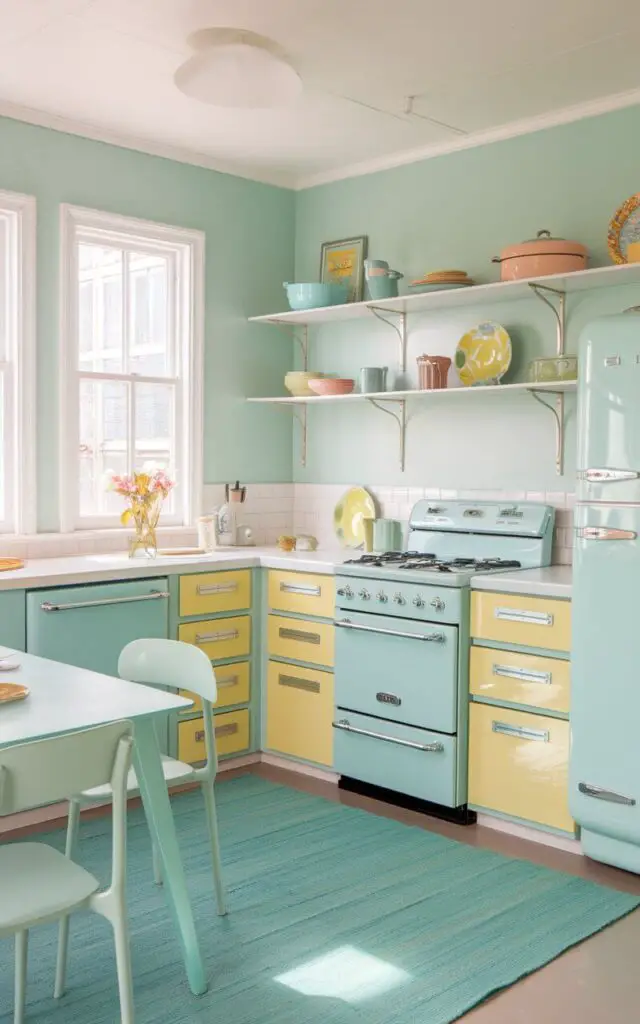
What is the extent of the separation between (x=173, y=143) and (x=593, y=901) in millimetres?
3625

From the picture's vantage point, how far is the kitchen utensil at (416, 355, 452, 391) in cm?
444

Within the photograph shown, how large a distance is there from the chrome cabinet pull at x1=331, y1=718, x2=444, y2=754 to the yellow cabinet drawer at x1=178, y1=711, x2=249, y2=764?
0.48m

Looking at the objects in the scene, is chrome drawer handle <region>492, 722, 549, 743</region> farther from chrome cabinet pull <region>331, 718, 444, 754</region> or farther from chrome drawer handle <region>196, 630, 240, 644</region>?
chrome drawer handle <region>196, 630, 240, 644</region>

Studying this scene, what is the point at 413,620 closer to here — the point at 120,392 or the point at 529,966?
the point at 529,966

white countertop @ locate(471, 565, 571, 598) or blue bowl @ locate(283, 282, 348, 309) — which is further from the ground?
blue bowl @ locate(283, 282, 348, 309)

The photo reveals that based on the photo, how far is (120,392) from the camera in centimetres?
477

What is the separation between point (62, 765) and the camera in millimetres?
1883

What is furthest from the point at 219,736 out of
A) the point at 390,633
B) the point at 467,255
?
the point at 467,255

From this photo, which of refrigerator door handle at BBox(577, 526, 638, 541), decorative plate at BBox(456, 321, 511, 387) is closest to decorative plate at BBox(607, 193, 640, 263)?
decorative plate at BBox(456, 321, 511, 387)

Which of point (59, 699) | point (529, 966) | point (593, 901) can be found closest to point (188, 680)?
point (59, 699)

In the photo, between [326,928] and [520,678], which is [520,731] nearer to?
[520,678]

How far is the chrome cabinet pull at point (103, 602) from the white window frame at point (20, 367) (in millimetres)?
624

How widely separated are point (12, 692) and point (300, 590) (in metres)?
2.16

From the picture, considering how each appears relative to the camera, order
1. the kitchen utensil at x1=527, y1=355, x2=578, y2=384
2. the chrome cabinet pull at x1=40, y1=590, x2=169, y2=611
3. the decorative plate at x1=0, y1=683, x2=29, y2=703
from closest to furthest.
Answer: the decorative plate at x1=0, y1=683, x2=29, y2=703 < the chrome cabinet pull at x1=40, y1=590, x2=169, y2=611 < the kitchen utensil at x1=527, y1=355, x2=578, y2=384
